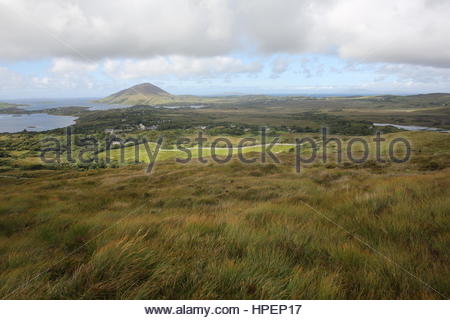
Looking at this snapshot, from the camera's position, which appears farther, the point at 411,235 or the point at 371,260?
the point at 411,235

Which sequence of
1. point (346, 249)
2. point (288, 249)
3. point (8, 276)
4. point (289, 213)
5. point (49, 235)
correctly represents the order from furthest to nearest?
1. point (289, 213)
2. point (49, 235)
3. point (288, 249)
4. point (346, 249)
5. point (8, 276)

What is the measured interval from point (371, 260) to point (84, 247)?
3.64 metres

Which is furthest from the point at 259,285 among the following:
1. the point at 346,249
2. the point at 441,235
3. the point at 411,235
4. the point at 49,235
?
the point at 49,235

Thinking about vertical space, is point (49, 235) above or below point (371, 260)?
below

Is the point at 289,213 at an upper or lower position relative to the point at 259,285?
lower

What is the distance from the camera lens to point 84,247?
3.08 meters

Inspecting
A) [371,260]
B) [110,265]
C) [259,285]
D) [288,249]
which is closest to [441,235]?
[371,260]

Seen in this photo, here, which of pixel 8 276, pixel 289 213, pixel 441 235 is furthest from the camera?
pixel 289 213

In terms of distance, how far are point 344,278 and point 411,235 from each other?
1.81m

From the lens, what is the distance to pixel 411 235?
325 cm

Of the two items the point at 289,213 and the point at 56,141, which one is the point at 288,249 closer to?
the point at 289,213

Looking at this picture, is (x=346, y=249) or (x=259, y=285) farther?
(x=346, y=249)
